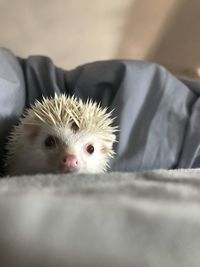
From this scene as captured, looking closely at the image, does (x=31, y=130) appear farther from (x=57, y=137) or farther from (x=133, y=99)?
(x=133, y=99)

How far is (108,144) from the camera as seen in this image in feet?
3.41

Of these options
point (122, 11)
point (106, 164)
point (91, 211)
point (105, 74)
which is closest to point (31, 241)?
point (91, 211)

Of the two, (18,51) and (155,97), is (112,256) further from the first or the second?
(18,51)

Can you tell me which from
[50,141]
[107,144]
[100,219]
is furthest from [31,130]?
[100,219]

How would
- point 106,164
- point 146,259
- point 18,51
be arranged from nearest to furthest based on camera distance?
point 146,259
point 106,164
point 18,51

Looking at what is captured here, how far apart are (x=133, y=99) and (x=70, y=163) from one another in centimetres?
27

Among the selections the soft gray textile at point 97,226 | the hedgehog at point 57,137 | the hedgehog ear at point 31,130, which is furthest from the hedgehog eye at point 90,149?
the soft gray textile at point 97,226

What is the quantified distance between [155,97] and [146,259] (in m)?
0.68

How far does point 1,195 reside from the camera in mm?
582

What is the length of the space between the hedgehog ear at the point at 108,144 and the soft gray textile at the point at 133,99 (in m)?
0.04

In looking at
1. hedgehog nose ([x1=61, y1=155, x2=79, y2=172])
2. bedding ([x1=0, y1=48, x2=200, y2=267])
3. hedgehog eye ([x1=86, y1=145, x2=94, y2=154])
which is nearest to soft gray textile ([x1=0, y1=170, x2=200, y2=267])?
bedding ([x1=0, y1=48, x2=200, y2=267])

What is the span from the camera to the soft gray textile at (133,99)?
1077mm

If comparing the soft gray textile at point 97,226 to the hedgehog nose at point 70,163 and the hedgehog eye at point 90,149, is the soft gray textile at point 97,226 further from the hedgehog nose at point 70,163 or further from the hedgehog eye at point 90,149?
the hedgehog eye at point 90,149

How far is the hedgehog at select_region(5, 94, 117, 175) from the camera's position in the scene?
3.20ft
